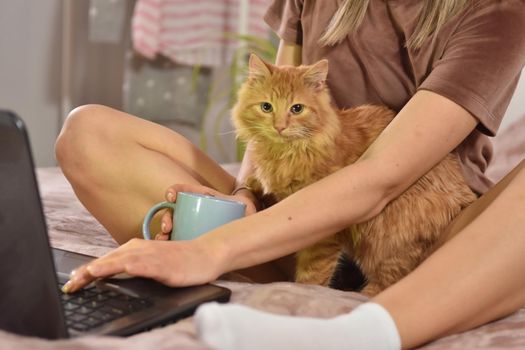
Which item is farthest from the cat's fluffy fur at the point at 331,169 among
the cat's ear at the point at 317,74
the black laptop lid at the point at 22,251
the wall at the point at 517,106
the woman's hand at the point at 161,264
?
the wall at the point at 517,106

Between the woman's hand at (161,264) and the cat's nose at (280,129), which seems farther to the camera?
the cat's nose at (280,129)

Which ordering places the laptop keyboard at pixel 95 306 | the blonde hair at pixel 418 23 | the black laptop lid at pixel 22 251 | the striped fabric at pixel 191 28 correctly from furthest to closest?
the striped fabric at pixel 191 28, the blonde hair at pixel 418 23, the laptop keyboard at pixel 95 306, the black laptop lid at pixel 22 251

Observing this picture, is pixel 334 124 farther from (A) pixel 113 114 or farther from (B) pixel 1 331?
(B) pixel 1 331

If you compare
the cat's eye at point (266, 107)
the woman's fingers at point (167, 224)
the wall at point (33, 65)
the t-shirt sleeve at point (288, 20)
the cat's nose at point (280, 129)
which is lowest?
the wall at point (33, 65)

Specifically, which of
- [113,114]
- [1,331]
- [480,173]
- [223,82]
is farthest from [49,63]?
[1,331]

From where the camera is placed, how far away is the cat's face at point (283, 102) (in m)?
1.39

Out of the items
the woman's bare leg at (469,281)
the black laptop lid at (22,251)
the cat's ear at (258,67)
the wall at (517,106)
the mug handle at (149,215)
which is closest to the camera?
the black laptop lid at (22,251)

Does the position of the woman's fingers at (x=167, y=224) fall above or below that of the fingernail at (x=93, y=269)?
below

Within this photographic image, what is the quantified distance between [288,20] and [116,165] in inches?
21.4

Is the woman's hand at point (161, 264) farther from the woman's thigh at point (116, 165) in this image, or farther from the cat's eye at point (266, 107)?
the cat's eye at point (266, 107)

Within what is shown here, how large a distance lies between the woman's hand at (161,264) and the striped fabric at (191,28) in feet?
8.95

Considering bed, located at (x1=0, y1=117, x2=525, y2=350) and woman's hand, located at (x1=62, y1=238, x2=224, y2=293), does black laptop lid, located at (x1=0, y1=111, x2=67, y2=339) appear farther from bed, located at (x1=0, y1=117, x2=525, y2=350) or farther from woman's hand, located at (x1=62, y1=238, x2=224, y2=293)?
woman's hand, located at (x1=62, y1=238, x2=224, y2=293)

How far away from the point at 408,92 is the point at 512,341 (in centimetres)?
63

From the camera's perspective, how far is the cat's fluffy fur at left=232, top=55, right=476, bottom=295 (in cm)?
133
